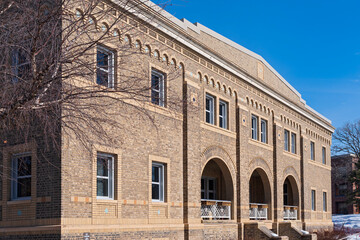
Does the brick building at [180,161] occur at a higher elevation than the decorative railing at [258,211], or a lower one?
higher

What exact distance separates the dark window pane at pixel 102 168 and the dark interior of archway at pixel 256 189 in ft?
53.9

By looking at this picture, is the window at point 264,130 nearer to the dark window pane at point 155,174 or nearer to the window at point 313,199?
the window at point 313,199

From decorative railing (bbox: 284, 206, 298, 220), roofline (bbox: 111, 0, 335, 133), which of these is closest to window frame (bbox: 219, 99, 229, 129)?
roofline (bbox: 111, 0, 335, 133)

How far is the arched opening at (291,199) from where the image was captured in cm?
3216

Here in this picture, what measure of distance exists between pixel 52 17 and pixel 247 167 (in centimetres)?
1826

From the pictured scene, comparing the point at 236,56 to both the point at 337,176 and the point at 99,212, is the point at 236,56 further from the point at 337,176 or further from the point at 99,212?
the point at 337,176

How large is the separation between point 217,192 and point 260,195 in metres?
4.78

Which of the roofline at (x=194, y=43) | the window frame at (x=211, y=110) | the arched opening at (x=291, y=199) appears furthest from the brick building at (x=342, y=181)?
the window frame at (x=211, y=110)

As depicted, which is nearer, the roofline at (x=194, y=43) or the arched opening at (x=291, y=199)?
the roofline at (x=194, y=43)

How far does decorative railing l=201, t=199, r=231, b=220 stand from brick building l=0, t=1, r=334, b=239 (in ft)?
0.20

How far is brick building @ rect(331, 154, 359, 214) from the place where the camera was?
73.4m

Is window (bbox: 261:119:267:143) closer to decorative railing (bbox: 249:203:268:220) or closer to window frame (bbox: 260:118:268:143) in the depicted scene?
window frame (bbox: 260:118:268:143)

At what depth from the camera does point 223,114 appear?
81.5 feet

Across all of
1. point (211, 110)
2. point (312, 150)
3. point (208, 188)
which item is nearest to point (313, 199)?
point (312, 150)
